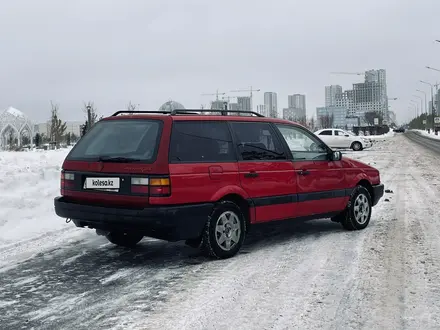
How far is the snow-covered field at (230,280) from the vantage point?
382 centimetres

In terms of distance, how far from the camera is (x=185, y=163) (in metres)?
5.21

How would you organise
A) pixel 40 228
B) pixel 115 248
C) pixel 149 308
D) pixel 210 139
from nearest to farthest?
pixel 149 308 → pixel 210 139 → pixel 115 248 → pixel 40 228

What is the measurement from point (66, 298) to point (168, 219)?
1.24 meters

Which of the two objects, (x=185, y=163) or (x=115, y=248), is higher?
(x=185, y=163)

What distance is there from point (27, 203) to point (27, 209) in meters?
0.20

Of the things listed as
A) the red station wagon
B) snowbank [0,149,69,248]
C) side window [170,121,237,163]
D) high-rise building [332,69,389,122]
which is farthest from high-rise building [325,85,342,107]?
side window [170,121,237,163]

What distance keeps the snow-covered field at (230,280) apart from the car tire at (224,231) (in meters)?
0.13

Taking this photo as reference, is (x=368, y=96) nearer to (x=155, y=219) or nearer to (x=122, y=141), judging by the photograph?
(x=122, y=141)

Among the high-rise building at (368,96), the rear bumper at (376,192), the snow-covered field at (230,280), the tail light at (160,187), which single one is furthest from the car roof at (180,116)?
the high-rise building at (368,96)

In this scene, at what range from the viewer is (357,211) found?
7.30m

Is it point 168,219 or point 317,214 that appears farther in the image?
point 317,214

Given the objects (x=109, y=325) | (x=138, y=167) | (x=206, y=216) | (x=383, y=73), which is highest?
(x=383, y=73)

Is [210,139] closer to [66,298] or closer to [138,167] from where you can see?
[138,167]

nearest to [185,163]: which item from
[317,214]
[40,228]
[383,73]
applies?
[317,214]
